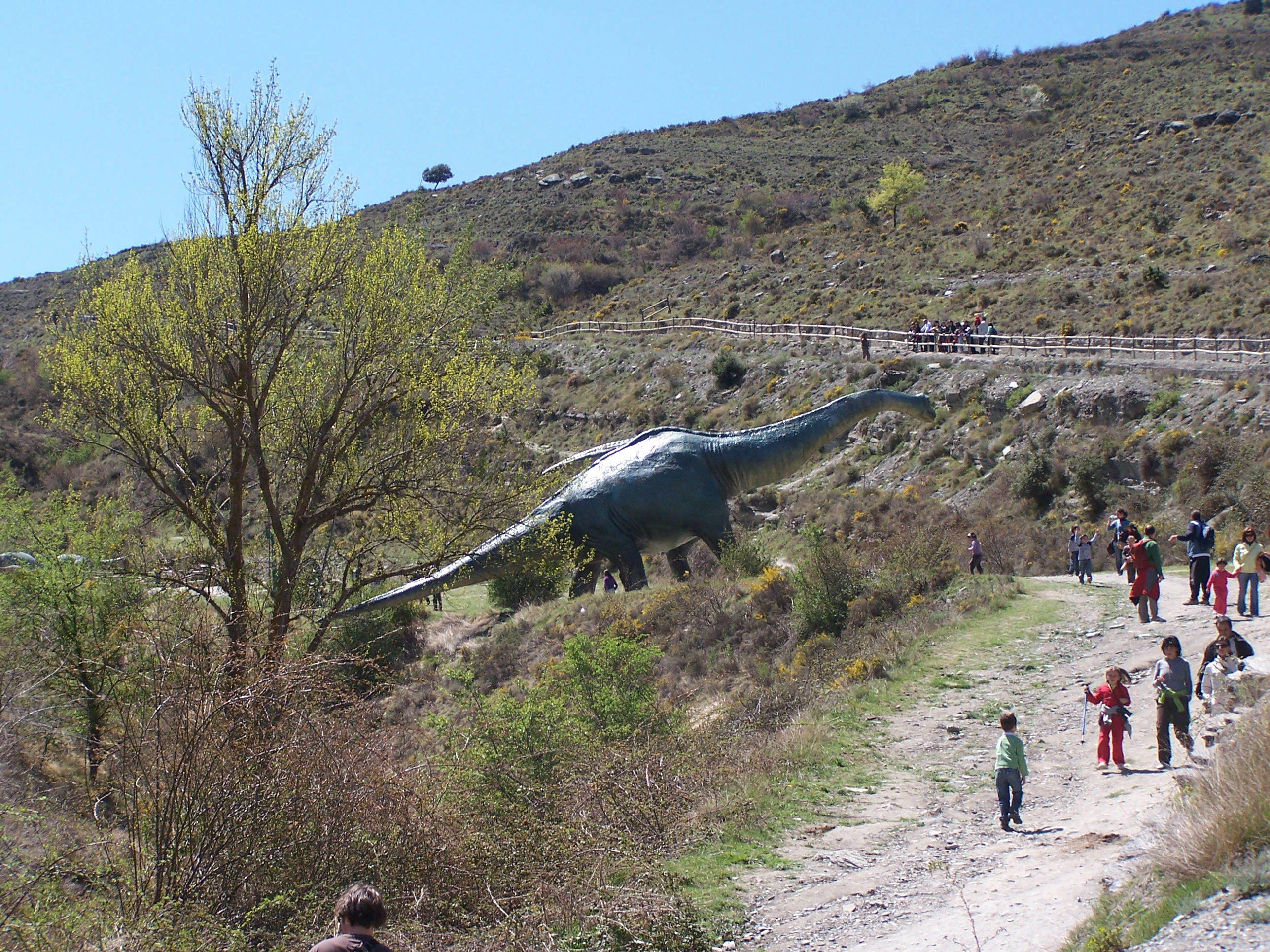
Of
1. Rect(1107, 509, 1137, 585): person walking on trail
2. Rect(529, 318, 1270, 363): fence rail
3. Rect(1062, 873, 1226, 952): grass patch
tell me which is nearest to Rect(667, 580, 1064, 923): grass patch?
Rect(1107, 509, 1137, 585): person walking on trail

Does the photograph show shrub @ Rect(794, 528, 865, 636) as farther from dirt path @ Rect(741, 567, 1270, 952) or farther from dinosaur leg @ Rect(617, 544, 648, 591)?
dirt path @ Rect(741, 567, 1270, 952)

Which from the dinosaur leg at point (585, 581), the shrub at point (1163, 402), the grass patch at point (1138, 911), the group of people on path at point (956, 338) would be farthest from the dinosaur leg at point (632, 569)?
the group of people on path at point (956, 338)

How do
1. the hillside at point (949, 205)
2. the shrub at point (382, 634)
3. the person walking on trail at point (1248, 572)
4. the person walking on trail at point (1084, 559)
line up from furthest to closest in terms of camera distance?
the hillside at point (949, 205) → the shrub at point (382, 634) → the person walking on trail at point (1084, 559) → the person walking on trail at point (1248, 572)

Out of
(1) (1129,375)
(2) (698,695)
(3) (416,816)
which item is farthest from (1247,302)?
(3) (416,816)

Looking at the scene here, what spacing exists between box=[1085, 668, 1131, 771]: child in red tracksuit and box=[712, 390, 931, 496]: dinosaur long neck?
11.8 m

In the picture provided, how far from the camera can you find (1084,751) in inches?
391

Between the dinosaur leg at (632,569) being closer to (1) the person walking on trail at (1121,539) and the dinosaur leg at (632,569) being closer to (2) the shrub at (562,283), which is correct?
(1) the person walking on trail at (1121,539)

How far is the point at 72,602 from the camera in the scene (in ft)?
44.5

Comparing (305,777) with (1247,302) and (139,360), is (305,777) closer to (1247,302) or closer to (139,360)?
(139,360)

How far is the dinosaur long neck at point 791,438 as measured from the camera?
20.7 metres

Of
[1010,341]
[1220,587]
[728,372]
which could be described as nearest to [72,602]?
[1220,587]

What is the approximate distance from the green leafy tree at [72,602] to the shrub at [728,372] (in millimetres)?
26091

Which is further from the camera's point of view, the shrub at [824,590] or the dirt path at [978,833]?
the shrub at [824,590]

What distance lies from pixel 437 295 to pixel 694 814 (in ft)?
23.2
